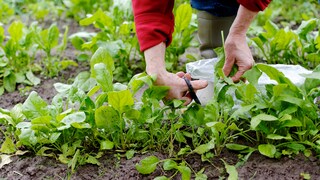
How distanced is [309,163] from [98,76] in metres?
0.85

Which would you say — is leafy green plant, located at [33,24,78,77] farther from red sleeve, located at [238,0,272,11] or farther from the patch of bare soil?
red sleeve, located at [238,0,272,11]

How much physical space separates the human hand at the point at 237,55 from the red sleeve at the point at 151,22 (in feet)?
0.83

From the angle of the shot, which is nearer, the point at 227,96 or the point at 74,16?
the point at 227,96

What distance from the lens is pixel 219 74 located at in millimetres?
2125

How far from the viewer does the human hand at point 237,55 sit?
223 centimetres

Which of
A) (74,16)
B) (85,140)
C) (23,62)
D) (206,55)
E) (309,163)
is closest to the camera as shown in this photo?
(309,163)

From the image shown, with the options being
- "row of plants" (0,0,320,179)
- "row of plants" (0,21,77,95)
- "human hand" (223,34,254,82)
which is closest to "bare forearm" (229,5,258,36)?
"human hand" (223,34,254,82)

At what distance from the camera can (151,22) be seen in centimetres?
217

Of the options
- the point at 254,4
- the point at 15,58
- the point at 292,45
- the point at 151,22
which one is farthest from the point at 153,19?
the point at 15,58

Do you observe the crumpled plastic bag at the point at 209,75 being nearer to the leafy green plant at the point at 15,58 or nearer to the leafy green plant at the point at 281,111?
the leafy green plant at the point at 281,111

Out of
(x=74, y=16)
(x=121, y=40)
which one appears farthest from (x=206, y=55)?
(x=74, y=16)

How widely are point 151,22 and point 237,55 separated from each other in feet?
1.19

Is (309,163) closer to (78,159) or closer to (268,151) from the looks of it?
(268,151)

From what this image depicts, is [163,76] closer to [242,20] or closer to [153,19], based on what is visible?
[153,19]
